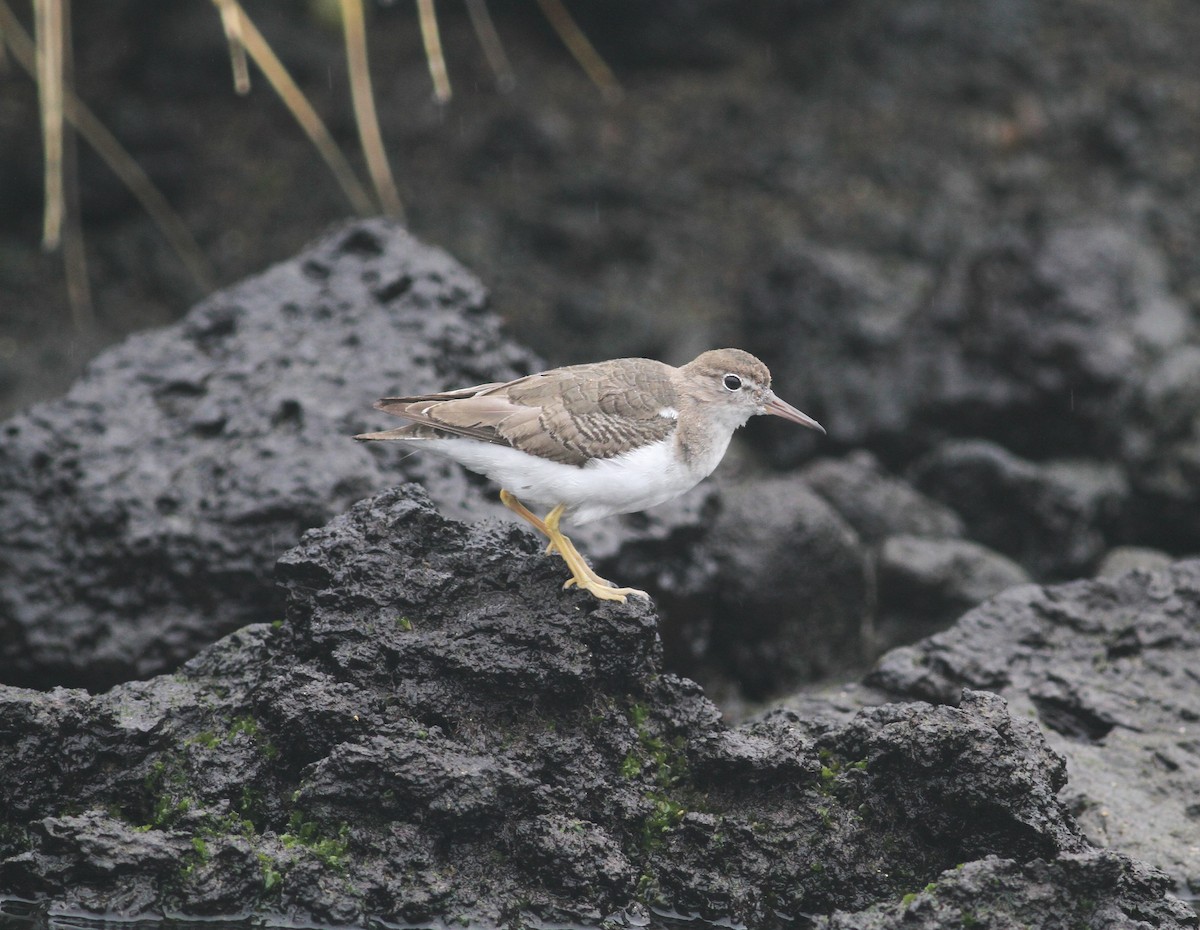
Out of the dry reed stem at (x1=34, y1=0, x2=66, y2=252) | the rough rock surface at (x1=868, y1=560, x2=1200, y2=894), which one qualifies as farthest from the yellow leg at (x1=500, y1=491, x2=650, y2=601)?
the dry reed stem at (x1=34, y1=0, x2=66, y2=252)

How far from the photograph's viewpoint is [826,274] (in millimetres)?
12164

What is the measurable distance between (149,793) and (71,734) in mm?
380

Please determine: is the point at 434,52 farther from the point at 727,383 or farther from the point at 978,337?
the point at 978,337

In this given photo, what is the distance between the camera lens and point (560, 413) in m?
6.21

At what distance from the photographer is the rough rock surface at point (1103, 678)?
6324mm

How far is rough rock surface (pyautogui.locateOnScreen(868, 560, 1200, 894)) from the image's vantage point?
6324 mm

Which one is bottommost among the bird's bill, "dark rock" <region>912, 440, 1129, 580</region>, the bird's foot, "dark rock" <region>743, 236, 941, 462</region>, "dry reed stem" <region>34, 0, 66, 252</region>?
"dark rock" <region>912, 440, 1129, 580</region>

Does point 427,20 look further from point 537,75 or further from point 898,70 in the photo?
point 898,70

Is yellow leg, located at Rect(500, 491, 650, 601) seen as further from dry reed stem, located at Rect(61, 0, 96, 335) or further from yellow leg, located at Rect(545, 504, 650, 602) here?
dry reed stem, located at Rect(61, 0, 96, 335)

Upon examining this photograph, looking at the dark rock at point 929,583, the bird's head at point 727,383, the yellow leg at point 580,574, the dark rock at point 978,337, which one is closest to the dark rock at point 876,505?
the dark rock at point 929,583

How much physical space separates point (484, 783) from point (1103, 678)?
3.32 meters

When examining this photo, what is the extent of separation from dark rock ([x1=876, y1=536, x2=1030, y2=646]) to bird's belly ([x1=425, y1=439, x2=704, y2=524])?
11.0 ft

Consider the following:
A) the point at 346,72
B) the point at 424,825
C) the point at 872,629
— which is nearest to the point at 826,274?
the point at 872,629

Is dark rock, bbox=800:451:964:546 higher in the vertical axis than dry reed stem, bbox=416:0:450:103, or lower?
lower
